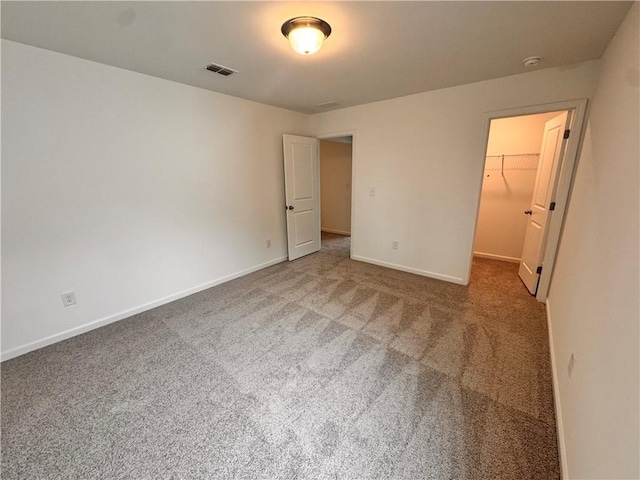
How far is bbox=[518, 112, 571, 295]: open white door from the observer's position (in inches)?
102

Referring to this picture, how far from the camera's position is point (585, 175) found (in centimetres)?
197

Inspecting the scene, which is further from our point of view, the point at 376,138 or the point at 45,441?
the point at 376,138

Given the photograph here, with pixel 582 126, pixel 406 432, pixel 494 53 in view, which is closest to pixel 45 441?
pixel 406 432

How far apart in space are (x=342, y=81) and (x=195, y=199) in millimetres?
2081

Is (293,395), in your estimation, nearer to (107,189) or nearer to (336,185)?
(107,189)

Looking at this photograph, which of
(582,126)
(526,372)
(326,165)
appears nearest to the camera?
(526,372)

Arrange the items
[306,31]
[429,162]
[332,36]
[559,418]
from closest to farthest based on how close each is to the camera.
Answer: [559,418], [306,31], [332,36], [429,162]

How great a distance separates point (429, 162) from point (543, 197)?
4.18 feet

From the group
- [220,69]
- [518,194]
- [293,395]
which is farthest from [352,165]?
[293,395]

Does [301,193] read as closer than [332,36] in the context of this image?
No

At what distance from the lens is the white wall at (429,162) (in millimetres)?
2549

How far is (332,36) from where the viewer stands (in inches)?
70.5

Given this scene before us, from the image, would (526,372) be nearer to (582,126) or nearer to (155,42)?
(582,126)

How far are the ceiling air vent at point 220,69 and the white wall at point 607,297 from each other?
8.82ft
